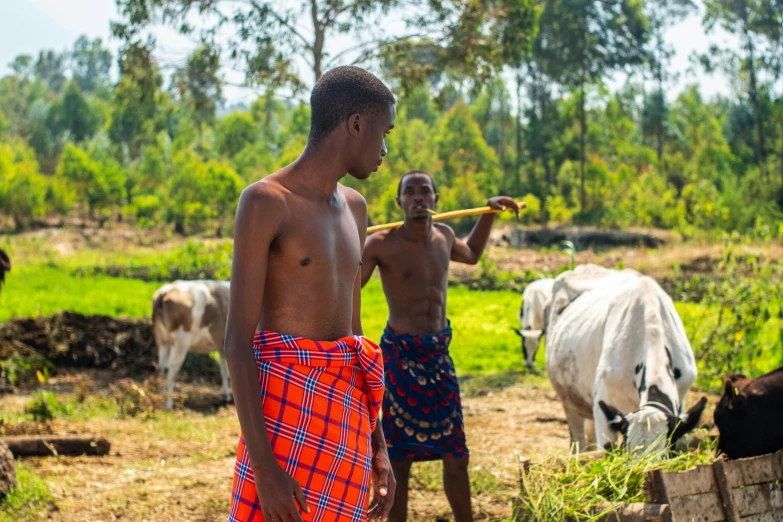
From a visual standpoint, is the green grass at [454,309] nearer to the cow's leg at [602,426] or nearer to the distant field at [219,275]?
the distant field at [219,275]

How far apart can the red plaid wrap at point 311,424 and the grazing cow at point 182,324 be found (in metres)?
7.67

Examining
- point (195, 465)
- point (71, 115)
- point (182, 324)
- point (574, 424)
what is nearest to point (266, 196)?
point (195, 465)

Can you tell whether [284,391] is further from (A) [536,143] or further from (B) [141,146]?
(B) [141,146]

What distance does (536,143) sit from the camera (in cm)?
3644

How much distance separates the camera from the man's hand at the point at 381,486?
8.66 feet

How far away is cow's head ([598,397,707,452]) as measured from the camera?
13.9 feet

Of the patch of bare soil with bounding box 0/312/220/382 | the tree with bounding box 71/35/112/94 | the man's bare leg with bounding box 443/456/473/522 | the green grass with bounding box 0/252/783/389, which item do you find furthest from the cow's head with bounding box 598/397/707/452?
the tree with bounding box 71/35/112/94

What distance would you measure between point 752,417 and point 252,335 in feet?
9.84

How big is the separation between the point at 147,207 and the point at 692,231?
1015 inches

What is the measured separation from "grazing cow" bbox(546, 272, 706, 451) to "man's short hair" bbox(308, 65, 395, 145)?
2.43 m

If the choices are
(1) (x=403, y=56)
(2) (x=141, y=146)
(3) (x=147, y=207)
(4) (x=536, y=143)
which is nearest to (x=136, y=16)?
(1) (x=403, y=56)

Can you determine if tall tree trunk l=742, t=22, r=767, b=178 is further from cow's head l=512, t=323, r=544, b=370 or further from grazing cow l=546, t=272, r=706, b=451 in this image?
grazing cow l=546, t=272, r=706, b=451

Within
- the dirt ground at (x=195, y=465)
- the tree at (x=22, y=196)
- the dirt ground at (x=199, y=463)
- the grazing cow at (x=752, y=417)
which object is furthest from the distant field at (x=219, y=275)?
the tree at (x=22, y=196)

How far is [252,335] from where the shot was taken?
7.55 feet
